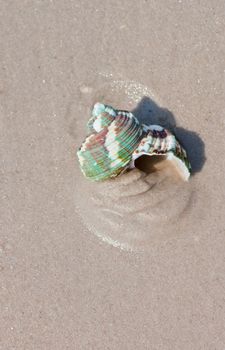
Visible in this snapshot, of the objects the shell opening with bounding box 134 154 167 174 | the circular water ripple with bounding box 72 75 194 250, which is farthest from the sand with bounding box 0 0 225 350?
the shell opening with bounding box 134 154 167 174

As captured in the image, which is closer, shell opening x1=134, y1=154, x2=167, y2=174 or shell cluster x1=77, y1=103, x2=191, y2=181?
shell cluster x1=77, y1=103, x2=191, y2=181

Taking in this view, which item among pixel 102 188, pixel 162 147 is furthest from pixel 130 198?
pixel 162 147

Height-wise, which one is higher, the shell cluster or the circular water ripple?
the shell cluster

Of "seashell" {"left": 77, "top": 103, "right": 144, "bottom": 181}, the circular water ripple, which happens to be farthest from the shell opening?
"seashell" {"left": 77, "top": 103, "right": 144, "bottom": 181}

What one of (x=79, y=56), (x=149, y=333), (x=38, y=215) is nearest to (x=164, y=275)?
(x=149, y=333)

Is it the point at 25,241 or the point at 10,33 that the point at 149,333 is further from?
the point at 10,33

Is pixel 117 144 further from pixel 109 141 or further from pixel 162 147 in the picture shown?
pixel 162 147

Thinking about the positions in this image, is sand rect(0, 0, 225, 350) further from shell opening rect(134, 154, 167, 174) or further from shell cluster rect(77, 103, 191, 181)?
shell cluster rect(77, 103, 191, 181)
